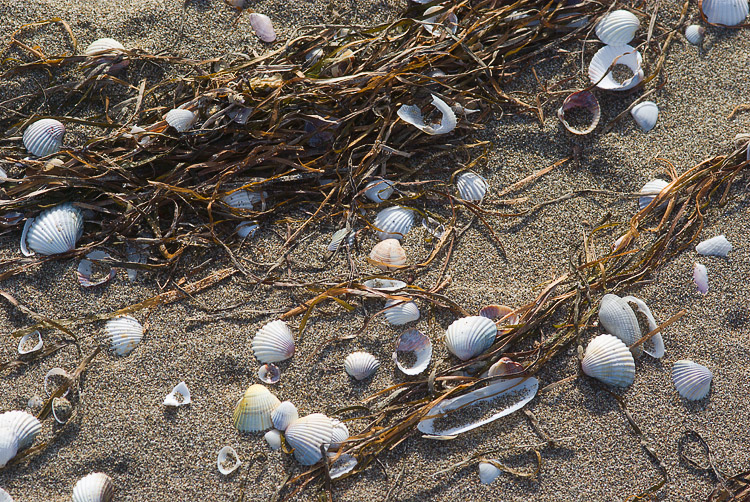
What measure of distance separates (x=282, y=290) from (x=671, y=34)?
2216 mm

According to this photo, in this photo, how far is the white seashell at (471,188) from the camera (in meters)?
2.22

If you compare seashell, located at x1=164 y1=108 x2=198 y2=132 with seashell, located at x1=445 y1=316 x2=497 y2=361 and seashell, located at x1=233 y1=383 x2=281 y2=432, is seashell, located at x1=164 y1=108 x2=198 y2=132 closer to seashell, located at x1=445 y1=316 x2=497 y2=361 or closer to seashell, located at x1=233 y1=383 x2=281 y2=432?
seashell, located at x1=233 y1=383 x2=281 y2=432

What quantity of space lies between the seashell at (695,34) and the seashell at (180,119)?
7.77 ft

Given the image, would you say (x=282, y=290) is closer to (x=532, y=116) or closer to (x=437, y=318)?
(x=437, y=318)

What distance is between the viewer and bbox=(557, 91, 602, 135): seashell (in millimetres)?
2242

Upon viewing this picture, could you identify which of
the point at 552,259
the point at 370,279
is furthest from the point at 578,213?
the point at 370,279

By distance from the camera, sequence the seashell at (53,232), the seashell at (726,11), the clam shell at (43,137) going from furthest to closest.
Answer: the seashell at (726,11), the clam shell at (43,137), the seashell at (53,232)

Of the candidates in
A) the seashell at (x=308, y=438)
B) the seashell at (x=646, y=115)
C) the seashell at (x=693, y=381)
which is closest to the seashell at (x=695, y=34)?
the seashell at (x=646, y=115)

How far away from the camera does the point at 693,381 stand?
1938 millimetres

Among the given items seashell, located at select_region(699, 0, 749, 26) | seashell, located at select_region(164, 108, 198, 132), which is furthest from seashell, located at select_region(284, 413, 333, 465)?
seashell, located at select_region(699, 0, 749, 26)

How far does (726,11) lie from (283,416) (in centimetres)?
276

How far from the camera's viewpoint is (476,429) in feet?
6.27

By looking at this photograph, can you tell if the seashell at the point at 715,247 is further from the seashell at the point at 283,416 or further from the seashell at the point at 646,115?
the seashell at the point at 283,416

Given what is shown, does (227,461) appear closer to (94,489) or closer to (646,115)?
(94,489)
